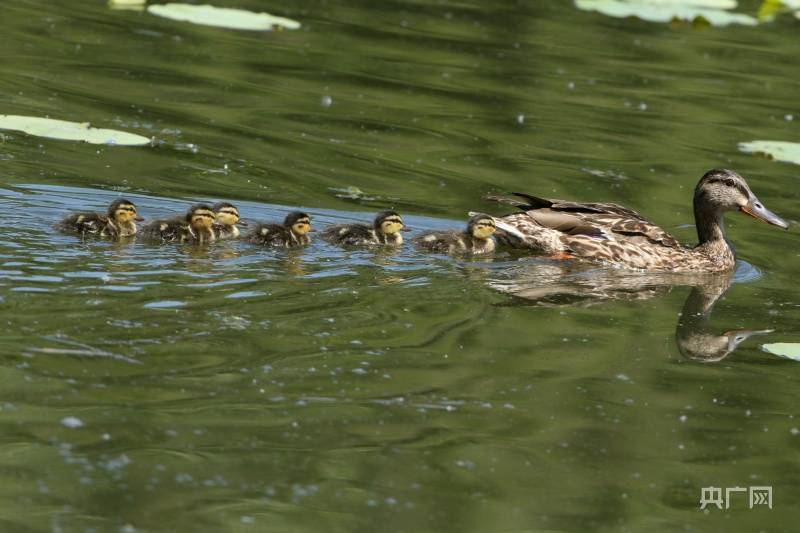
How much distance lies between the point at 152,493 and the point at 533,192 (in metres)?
5.34

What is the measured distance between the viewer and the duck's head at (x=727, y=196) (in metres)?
8.38

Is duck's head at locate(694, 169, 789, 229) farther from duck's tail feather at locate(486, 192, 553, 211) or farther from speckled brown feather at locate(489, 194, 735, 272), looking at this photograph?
duck's tail feather at locate(486, 192, 553, 211)

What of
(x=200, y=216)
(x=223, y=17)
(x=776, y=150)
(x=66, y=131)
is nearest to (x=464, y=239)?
(x=200, y=216)

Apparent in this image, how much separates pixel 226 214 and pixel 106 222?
0.61 meters

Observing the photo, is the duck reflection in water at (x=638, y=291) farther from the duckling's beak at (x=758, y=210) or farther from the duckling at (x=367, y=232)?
the duckling at (x=367, y=232)

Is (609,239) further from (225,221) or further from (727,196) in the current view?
(225,221)

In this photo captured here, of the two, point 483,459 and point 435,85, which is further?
point 435,85

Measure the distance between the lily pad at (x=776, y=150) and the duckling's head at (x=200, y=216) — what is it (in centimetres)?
467

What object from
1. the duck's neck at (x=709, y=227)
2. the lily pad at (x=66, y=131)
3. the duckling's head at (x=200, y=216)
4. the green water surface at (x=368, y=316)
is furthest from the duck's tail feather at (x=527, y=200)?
the lily pad at (x=66, y=131)

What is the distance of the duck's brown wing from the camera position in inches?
320

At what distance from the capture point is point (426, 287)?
22.6 feet

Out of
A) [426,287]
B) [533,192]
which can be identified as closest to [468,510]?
[426,287]

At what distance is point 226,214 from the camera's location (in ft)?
24.4

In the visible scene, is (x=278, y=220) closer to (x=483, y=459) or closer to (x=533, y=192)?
(x=533, y=192)
